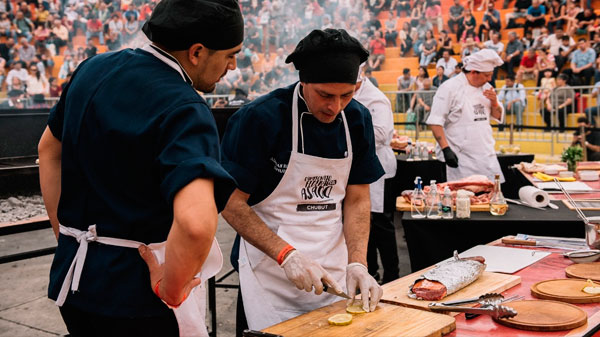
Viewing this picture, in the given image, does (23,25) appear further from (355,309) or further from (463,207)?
(355,309)

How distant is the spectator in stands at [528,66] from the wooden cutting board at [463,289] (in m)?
10.8

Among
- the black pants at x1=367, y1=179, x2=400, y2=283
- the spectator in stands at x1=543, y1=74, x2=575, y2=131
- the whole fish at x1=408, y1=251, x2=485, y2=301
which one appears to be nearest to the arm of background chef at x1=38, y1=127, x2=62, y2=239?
the whole fish at x1=408, y1=251, x2=485, y2=301

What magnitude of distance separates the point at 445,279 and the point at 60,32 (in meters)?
18.5

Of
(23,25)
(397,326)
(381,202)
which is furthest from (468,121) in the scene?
(23,25)

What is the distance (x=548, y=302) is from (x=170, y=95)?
4.29 ft

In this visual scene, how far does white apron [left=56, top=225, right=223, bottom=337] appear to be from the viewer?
4.52 feet

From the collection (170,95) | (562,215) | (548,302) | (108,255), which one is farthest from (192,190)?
(562,215)

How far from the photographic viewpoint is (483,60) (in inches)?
210

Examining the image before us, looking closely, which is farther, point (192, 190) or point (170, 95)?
point (170, 95)

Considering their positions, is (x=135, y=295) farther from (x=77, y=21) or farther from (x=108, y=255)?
(x=77, y=21)

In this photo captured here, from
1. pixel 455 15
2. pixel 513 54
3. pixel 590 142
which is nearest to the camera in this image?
pixel 590 142

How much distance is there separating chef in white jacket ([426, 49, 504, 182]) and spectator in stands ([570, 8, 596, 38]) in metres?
7.90

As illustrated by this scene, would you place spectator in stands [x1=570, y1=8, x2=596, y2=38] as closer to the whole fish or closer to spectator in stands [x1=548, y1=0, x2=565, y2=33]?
spectator in stands [x1=548, y1=0, x2=565, y2=33]

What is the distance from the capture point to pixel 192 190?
1.15m
